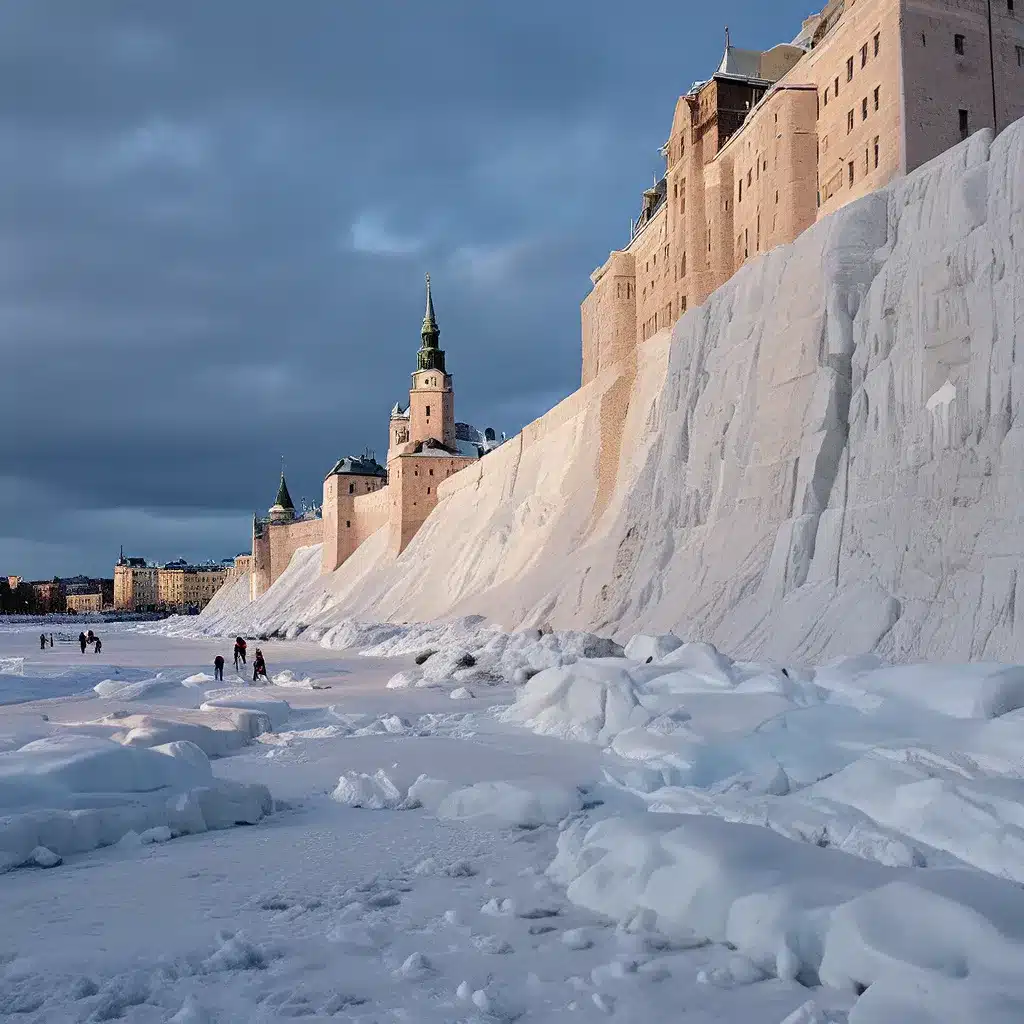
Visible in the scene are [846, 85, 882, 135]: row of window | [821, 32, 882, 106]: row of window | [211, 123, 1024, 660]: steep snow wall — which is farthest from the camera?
[821, 32, 882, 106]: row of window

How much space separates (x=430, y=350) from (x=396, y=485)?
66.3ft

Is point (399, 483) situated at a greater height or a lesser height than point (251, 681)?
greater

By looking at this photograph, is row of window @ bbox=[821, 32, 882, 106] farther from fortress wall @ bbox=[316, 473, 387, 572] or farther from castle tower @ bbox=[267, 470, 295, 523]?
castle tower @ bbox=[267, 470, 295, 523]

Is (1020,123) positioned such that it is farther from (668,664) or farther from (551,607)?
(551,607)

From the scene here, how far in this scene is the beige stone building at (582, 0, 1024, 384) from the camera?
1115 inches

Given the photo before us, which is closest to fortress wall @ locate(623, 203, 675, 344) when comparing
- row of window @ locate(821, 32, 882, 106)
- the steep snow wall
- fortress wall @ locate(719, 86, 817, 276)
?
the steep snow wall

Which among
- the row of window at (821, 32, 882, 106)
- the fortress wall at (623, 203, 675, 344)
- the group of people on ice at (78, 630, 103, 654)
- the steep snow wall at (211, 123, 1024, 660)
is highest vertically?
the row of window at (821, 32, 882, 106)

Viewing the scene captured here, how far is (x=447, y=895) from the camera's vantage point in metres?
7.80

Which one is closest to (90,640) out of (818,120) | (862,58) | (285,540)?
(818,120)

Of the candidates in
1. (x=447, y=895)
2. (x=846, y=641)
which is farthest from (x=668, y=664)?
(x=447, y=895)

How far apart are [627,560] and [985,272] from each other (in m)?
16.2

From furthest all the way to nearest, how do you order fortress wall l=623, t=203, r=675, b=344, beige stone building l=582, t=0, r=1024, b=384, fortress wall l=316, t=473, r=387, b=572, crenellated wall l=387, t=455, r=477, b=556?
fortress wall l=316, t=473, r=387, b=572
crenellated wall l=387, t=455, r=477, b=556
fortress wall l=623, t=203, r=675, b=344
beige stone building l=582, t=0, r=1024, b=384

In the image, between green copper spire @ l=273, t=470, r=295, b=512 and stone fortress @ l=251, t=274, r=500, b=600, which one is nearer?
stone fortress @ l=251, t=274, r=500, b=600

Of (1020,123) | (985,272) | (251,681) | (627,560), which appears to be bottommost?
(251,681)
